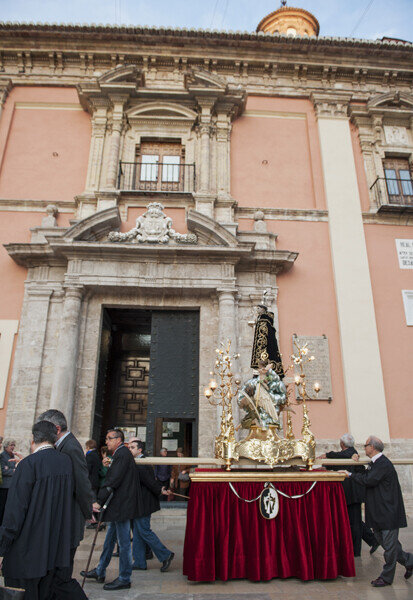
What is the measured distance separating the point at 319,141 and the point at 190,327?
5461mm

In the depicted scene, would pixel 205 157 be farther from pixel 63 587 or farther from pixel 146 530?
pixel 63 587

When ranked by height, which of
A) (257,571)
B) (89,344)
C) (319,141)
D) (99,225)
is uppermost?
(319,141)

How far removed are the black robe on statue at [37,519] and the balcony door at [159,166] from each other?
25.8 feet

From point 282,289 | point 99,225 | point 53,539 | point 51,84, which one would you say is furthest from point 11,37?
point 53,539

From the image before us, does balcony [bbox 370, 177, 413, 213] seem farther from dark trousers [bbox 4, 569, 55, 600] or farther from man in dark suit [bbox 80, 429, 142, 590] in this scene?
dark trousers [bbox 4, 569, 55, 600]

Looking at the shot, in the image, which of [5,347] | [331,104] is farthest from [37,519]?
[331,104]

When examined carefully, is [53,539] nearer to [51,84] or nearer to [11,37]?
[51,84]

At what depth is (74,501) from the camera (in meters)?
3.01

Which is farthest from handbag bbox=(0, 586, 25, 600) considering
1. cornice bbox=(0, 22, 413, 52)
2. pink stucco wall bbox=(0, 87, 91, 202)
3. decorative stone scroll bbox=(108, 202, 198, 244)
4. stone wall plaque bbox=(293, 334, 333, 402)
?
cornice bbox=(0, 22, 413, 52)

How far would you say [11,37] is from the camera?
420 inches

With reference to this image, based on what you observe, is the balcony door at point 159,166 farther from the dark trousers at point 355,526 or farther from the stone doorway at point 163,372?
the dark trousers at point 355,526

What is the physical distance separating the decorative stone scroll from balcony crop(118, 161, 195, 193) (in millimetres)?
1024

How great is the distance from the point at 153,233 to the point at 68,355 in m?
2.85

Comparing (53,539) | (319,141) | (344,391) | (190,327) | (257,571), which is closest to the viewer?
(53,539)
